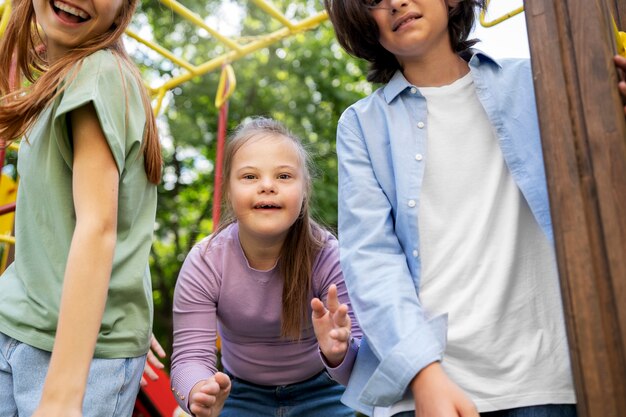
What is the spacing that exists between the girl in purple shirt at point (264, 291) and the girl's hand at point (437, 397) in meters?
0.65

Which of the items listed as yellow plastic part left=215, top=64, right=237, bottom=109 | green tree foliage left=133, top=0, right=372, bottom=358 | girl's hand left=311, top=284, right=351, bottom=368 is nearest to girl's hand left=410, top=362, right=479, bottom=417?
girl's hand left=311, top=284, right=351, bottom=368

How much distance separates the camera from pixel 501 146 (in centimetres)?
136

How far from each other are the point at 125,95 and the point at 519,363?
0.84m

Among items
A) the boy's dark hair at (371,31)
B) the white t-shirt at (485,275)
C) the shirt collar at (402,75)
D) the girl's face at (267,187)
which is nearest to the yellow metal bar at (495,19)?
the boy's dark hair at (371,31)

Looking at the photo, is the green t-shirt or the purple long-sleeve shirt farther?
the purple long-sleeve shirt

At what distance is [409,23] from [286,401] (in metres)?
1.05

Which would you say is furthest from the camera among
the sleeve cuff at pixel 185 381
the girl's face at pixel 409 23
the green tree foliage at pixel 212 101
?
the green tree foliage at pixel 212 101

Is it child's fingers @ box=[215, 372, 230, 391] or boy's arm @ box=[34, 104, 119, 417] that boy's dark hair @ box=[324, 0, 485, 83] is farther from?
child's fingers @ box=[215, 372, 230, 391]

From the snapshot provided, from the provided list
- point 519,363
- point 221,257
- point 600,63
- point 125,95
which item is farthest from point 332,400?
point 600,63

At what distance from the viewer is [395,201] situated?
4.61 ft

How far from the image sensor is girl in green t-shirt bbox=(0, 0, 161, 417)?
1.15 meters

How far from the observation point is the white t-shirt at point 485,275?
1265 mm

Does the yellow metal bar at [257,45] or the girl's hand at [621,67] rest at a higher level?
the yellow metal bar at [257,45]

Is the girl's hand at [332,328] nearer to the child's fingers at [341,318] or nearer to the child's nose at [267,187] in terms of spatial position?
the child's fingers at [341,318]
